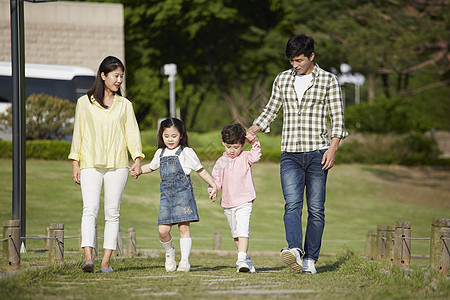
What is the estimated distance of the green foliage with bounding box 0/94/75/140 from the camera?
20.8m

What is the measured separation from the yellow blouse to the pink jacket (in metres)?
0.91

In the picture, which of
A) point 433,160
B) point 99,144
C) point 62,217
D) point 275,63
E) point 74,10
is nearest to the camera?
point 99,144

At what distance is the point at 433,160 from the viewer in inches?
1223

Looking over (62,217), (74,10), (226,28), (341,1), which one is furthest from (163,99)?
(62,217)

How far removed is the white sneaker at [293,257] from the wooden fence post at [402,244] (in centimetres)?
259

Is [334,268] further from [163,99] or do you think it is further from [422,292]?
[163,99]

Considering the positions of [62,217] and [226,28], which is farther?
[226,28]

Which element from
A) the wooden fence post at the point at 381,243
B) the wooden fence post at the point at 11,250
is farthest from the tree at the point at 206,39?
the wooden fence post at the point at 11,250

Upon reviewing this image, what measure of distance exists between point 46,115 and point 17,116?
39.3ft

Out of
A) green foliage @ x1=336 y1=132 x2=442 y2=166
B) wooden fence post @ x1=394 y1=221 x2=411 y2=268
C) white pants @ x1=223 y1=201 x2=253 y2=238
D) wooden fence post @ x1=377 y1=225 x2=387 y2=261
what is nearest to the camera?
white pants @ x1=223 y1=201 x2=253 y2=238

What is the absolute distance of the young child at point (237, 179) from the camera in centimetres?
674

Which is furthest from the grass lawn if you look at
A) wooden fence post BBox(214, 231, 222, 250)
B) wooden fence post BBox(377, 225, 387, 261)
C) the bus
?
the bus

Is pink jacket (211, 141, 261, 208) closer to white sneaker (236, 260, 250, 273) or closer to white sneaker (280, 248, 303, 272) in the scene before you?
white sneaker (236, 260, 250, 273)

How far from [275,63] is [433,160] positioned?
10228 millimetres
